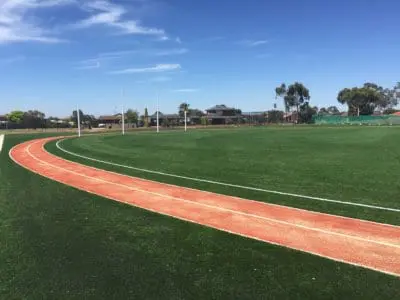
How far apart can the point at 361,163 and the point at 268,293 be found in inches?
571

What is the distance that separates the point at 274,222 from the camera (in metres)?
8.95

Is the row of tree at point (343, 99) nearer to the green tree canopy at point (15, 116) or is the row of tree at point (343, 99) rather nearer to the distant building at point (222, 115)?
the distant building at point (222, 115)

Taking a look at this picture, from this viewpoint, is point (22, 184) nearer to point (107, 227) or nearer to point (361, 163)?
point (107, 227)

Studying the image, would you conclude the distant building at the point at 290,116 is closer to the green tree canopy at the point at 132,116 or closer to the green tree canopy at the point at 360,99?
the green tree canopy at the point at 360,99

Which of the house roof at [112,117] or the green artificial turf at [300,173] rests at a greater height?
the house roof at [112,117]

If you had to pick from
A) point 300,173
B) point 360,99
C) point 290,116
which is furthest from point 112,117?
point 300,173

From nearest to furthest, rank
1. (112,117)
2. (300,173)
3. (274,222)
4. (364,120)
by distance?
(274,222)
(300,173)
(364,120)
(112,117)

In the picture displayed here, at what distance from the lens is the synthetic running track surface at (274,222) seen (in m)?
7.07

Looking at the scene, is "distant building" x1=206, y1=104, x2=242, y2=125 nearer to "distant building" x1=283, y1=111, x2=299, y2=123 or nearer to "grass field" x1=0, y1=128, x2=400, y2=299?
"distant building" x1=283, y1=111, x2=299, y2=123

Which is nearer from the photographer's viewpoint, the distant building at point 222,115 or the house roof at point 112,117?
the distant building at point 222,115

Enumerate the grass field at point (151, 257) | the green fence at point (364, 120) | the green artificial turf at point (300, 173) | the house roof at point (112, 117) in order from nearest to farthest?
1. the grass field at point (151, 257)
2. the green artificial turf at point (300, 173)
3. the green fence at point (364, 120)
4. the house roof at point (112, 117)

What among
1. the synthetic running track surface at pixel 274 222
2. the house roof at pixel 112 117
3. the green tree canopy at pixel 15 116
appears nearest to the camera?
the synthetic running track surface at pixel 274 222

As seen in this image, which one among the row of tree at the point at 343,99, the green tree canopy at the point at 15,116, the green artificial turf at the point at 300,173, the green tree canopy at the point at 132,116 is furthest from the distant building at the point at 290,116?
the green artificial turf at the point at 300,173

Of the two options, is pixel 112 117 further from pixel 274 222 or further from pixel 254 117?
pixel 274 222
